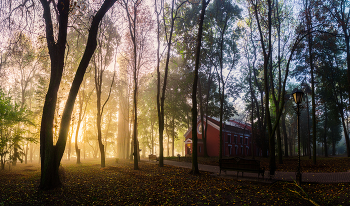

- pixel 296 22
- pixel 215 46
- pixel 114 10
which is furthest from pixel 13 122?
pixel 296 22

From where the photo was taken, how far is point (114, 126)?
137 ft

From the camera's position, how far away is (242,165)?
34.5 feet

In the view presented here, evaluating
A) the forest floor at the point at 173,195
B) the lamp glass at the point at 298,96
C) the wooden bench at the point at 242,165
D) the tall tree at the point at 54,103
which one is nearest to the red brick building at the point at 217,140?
the wooden bench at the point at 242,165

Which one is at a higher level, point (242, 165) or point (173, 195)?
point (242, 165)

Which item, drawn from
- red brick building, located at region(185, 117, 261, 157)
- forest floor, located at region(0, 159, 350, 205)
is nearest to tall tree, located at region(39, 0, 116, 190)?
forest floor, located at region(0, 159, 350, 205)

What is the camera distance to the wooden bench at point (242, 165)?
32.8 ft

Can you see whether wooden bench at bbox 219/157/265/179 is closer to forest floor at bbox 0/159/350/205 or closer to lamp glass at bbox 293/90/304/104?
forest floor at bbox 0/159/350/205

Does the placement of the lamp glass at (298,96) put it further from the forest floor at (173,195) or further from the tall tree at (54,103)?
the tall tree at (54,103)

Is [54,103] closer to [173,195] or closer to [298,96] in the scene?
[173,195]

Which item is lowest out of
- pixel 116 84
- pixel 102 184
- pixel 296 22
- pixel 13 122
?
pixel 102 184

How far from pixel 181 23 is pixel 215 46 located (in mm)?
7297

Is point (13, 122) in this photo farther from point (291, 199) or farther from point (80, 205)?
point (291, 199)

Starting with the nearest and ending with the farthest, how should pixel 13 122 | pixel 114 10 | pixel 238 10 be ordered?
pixel 13 122 → pixel 114 10 → pixel 238 10

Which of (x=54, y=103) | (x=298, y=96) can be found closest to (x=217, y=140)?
(x=298, y=96)
